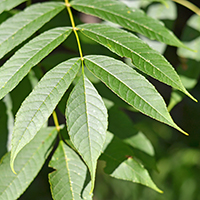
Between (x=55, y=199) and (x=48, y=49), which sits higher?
(x=48, y=49)

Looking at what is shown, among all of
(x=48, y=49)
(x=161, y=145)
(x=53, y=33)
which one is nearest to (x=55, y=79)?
(x=48, y=49)

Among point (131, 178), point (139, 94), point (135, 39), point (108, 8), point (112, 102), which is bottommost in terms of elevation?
point (131, 178)

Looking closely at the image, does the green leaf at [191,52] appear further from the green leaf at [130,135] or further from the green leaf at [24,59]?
the green leaf at [24,59]

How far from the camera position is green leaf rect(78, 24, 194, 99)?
2.62 ft

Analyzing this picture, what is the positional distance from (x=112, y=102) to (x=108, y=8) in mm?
476

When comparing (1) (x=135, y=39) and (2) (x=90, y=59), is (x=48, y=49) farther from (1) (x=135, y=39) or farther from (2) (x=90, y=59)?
(1) (x=135, y=39)

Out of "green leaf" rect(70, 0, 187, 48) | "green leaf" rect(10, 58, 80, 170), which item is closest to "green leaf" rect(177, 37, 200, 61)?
"green leaf" rect(70, 0, 187, 48)

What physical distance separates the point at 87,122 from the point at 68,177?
0.27 metres

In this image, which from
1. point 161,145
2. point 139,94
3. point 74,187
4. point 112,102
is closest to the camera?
point 139,94

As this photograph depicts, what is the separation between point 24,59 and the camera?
33.9 inches

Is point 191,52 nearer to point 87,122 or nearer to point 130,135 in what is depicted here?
point 130,135

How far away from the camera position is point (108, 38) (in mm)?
920

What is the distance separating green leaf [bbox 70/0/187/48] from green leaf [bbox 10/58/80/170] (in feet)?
1.28

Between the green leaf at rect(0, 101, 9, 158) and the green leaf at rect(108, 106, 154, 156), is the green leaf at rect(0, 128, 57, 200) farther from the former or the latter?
the green leaf at rect(108, 106, 154, 156)
